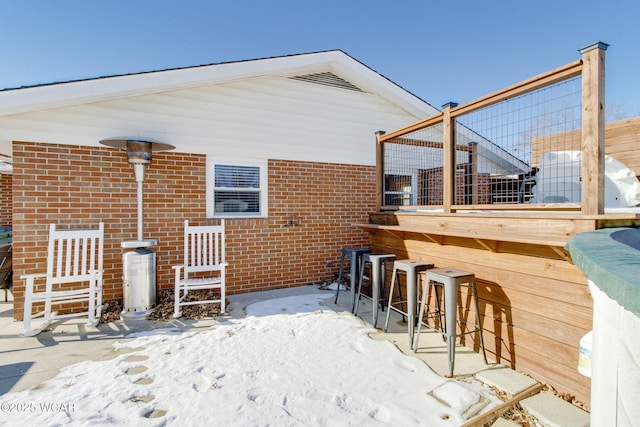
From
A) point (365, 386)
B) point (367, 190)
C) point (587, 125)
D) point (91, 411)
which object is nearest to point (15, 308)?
point (91, 411)

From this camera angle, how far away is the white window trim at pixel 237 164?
5.04 meters

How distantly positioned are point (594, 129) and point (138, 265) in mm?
4876

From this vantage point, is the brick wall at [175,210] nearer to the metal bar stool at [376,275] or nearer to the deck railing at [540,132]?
the deck railing at [540,132]

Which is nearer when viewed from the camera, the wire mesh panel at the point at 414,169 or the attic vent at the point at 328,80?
the wire mesh panel at the point at 414,169

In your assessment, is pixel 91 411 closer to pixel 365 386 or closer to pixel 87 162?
pixel 365 386

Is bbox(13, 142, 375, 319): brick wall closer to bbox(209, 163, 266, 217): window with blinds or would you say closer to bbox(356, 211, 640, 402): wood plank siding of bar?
bbox(209, 163, 266, 217): window with blinds

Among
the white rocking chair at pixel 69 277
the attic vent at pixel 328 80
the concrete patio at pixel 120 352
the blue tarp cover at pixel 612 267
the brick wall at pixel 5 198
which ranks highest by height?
the attic vent at pixel 328 80

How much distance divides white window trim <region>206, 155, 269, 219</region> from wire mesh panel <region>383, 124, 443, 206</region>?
2.07m

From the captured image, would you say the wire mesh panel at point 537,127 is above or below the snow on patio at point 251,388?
above

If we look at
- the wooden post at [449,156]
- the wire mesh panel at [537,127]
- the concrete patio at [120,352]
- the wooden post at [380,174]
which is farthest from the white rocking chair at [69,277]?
the wire mesh panel at [537,127]

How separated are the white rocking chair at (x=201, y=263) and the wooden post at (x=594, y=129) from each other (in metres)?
4.08

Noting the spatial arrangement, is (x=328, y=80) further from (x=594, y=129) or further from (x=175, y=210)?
(x=594, y=129)

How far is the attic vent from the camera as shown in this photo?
18.7 ft

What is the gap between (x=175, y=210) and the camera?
4797mm
